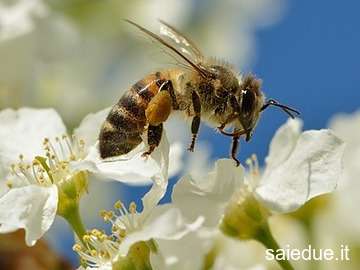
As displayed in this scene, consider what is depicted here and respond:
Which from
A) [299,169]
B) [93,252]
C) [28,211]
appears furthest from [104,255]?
[299,169]

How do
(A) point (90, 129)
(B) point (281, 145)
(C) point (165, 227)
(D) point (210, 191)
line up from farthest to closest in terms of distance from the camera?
(A) point (90, 129)
(B) point (281, 145)
(D) point (210, 191)
(C) point (165, 227)

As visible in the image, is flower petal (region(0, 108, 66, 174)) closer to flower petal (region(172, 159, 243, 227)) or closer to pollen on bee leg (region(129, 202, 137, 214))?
pollen on bee leg (region(129, 202, 137, 214))

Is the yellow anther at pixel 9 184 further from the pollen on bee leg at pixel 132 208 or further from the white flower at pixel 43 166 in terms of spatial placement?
the pollen on bee leg at pixel 132 208

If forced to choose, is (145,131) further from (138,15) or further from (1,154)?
(138,15)

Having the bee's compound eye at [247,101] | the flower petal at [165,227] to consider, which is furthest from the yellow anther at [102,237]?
the bee's compound eye at [247,101]

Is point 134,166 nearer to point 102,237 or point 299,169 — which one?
point 102,237

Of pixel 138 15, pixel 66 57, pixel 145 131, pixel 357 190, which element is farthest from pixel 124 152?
pixel 138 15

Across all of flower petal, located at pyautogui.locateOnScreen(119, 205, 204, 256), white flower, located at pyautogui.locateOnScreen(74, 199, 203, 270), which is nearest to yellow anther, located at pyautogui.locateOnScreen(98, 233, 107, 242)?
white flower, located at pyautogui.locateOnScreen(74, 199, 203, 270)
